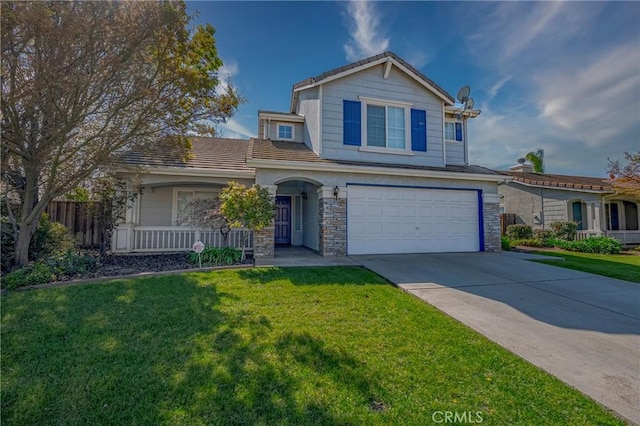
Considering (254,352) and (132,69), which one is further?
(132,69)

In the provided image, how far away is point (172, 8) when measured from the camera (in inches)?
250

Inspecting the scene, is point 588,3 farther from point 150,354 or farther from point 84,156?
point 84,156

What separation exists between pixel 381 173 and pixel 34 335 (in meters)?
9.23

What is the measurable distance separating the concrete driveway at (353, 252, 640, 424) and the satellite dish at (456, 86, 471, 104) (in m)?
7.81

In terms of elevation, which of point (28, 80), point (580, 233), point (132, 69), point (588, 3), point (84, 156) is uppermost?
point (588, 3)

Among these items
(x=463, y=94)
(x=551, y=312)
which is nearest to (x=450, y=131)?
(x=463, y=94)

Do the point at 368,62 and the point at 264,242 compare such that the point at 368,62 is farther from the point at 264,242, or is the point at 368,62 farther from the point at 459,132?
the point at 264,242

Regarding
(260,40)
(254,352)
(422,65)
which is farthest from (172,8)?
(422,65)

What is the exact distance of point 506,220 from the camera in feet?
59.4

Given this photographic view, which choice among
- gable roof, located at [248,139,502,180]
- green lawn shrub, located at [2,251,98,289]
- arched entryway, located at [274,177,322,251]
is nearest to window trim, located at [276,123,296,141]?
gable roof, located at [248,139,502,180]

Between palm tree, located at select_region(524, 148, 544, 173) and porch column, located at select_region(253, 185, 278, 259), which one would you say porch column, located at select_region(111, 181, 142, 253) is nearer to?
porch column, located at select_region(253, 185, 278, 259)

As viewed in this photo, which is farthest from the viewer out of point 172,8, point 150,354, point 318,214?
point 318,214

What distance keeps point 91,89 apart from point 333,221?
7.19 m

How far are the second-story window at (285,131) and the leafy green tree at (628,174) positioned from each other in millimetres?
16841
